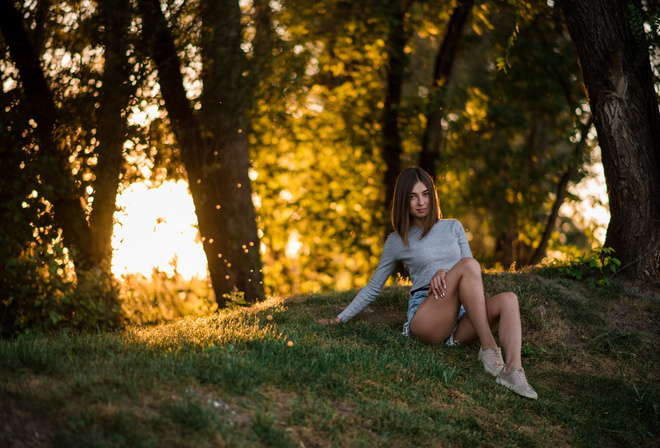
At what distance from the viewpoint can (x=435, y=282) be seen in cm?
509

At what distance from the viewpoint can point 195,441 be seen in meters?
3.15

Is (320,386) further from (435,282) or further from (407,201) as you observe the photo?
(407,201)

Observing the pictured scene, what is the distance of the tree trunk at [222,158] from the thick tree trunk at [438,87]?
19.2 feet

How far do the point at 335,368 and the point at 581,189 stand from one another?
529 inches

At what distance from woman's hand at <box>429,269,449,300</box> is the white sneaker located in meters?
0.83

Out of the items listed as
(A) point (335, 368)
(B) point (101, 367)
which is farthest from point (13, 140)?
(A) point (335, 368)

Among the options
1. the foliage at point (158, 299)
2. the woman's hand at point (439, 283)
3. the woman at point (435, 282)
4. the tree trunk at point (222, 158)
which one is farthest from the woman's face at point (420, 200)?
the foliage at point (158, 299)

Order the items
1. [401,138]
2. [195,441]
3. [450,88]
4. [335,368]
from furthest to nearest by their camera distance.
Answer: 1. [401,138]
2. [450,88]
3. [335,368]
4. [195,441]

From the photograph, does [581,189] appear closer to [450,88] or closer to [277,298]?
[450,88]

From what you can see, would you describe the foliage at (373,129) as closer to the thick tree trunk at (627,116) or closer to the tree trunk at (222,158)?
the tree trunk at (222,158)

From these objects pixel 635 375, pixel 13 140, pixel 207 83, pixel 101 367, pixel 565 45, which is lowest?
pixel 635 375

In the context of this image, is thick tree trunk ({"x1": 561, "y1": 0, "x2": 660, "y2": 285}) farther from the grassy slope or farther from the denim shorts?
the denim shorts

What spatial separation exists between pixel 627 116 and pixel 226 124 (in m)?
5.40

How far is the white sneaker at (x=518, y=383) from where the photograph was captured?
4.71 m
